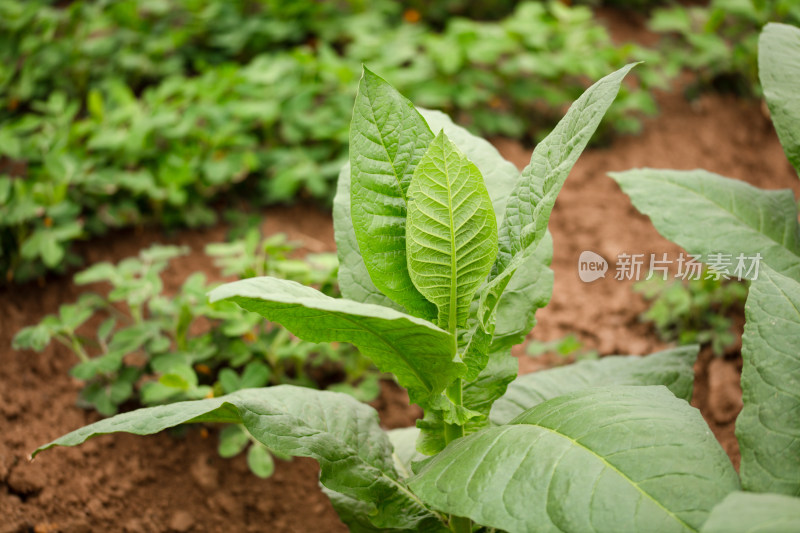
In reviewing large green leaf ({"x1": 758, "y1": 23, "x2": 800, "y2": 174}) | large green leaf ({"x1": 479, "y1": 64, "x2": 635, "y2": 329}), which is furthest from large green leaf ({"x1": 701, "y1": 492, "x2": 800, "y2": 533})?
large green leaf ({"x1": 758, "y1": 23, "x2": 800, "y2": 174})

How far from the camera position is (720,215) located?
1.75 metres

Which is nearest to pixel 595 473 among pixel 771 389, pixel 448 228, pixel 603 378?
pixel 771 389

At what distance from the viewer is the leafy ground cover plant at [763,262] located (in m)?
1.07

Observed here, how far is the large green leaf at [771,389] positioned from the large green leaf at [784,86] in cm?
54

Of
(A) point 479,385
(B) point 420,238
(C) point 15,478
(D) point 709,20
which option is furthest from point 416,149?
(D) point 709,20

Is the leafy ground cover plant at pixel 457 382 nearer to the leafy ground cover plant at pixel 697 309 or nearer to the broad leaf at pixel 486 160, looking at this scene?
the broad leaf at pixel 486 160

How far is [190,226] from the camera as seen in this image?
2963 mm

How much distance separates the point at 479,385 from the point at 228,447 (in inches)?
32.8

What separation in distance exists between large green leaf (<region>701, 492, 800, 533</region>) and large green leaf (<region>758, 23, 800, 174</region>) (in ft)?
3.41

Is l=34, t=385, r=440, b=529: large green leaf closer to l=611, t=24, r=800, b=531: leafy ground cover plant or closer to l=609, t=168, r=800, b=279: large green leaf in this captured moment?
l=611, t=24, r=800, b=531: leafy ground cover plant

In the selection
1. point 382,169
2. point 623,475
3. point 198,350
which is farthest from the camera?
point 198,350

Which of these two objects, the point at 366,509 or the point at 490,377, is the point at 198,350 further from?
the point at 490,377

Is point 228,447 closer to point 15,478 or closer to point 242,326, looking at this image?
point 242,326

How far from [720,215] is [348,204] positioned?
3.41ft
